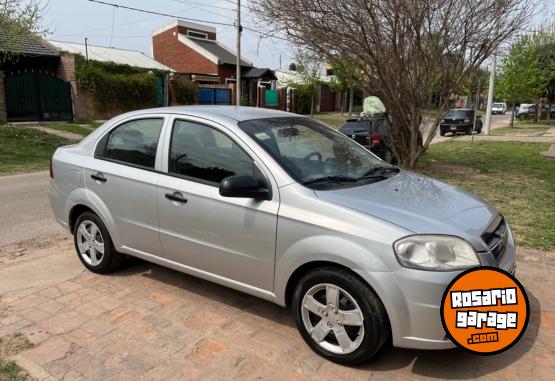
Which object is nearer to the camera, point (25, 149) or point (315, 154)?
point (315, 154)

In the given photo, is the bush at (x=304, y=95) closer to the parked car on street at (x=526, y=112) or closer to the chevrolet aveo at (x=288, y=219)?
the parked car on street at (x=526, y=112)

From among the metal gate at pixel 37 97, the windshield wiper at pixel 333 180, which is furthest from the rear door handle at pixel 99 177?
the metal gate at pixel 37 97

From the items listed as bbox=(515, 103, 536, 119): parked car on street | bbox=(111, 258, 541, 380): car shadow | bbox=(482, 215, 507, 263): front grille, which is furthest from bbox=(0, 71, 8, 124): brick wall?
bbox=(515, 103, 536, 119): parked car on street

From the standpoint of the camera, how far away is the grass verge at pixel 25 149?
39.0 ft

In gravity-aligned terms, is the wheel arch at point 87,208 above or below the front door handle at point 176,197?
below

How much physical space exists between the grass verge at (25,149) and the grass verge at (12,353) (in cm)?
878

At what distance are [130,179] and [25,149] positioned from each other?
474 inches

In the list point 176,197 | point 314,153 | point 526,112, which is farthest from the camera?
point 526,112

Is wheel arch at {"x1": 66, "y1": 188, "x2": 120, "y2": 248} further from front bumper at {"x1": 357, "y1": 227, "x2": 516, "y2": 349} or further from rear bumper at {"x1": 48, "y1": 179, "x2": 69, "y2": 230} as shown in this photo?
front bumper at {"x1": 357, "y1": 227, "x2": 516, "y2": 349}

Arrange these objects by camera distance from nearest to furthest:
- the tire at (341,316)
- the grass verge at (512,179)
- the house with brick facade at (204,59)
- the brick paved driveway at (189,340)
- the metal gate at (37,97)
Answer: the tire at (341,316)
the brick paved driveway at (189,340)
the grass verge at (512,179)
the metal gate at (37,97)
the house with brick facade at (204,59)

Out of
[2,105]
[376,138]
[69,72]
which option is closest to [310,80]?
[69,72]

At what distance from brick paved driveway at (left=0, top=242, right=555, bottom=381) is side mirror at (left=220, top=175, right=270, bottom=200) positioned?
1.01 metres

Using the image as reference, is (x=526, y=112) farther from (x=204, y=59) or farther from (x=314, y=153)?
(x=314, y=153)

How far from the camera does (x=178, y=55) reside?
41219 millimetres
